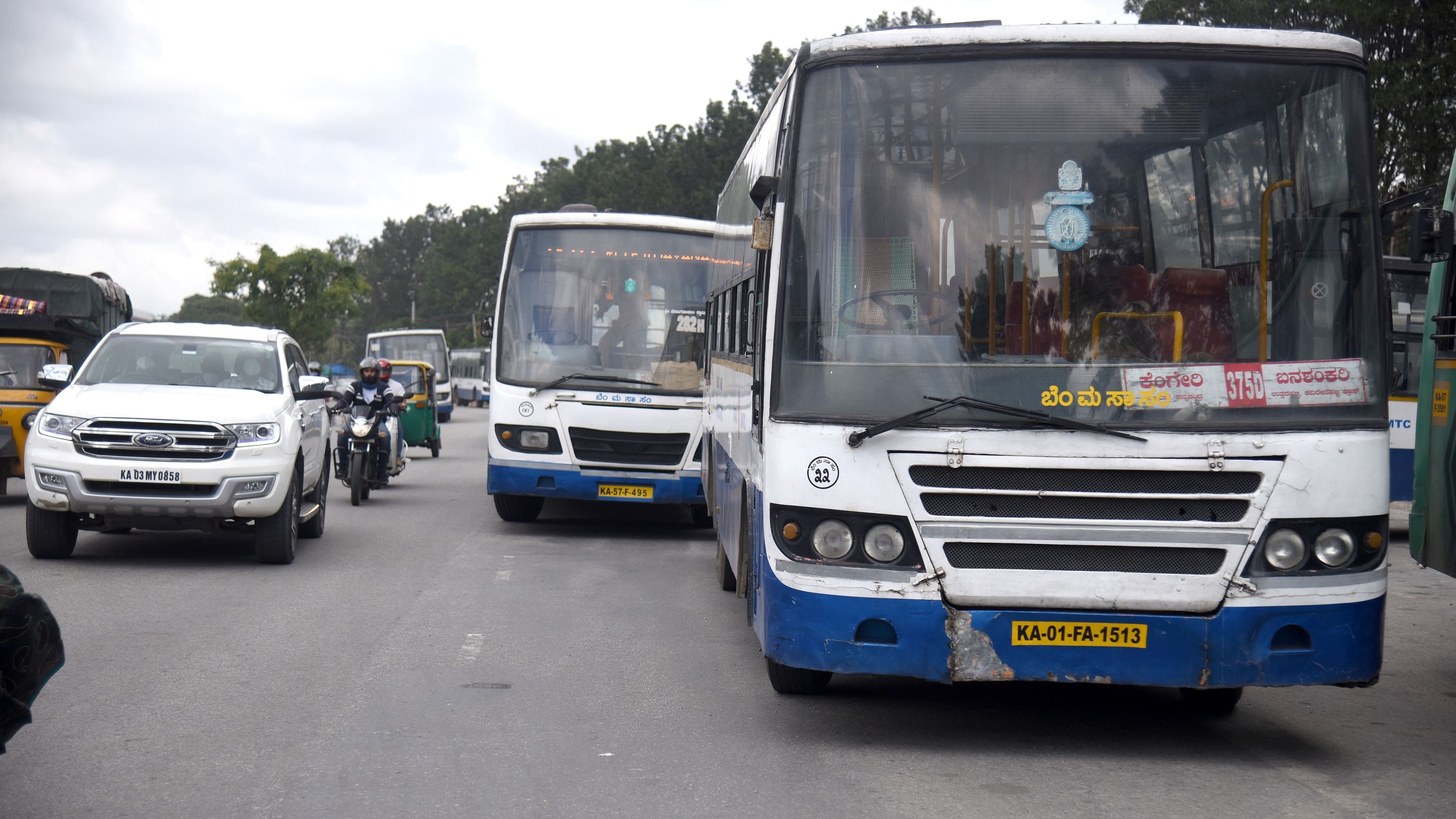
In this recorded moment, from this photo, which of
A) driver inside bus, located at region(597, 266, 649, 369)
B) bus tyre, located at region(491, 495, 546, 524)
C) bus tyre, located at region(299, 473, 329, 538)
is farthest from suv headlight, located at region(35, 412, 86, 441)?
driver inside bus, located at region(597, 266, 649, 369)

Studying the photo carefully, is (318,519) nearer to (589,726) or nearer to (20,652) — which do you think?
(589,726)

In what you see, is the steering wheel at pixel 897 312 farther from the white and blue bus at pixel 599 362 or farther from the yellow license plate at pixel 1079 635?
the white and blue bus at pixel 599 362

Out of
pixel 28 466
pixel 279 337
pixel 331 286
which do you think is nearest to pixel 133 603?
pixel 28 466

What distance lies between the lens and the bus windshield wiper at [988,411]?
5.80m

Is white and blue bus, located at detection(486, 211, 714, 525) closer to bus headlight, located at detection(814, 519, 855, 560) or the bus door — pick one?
the bus door

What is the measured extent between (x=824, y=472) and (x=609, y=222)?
9.61 m

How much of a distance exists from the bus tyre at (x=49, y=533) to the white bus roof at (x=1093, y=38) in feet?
24.9

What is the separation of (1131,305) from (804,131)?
1.50m

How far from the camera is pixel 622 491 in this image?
46.9ft

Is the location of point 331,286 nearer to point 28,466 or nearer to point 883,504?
point 28,466

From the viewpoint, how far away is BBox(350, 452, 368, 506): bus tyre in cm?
1741

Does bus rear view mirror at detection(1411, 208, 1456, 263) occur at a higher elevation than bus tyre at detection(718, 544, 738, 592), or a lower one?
higher

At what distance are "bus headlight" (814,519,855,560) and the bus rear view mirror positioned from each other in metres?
2.95

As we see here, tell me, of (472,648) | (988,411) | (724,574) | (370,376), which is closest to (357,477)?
(370,376)
